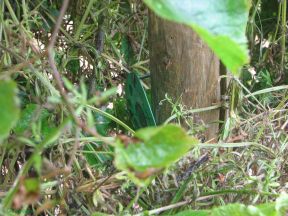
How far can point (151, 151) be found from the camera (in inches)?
12.9

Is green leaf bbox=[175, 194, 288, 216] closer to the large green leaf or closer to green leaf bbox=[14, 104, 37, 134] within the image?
the large green leaf

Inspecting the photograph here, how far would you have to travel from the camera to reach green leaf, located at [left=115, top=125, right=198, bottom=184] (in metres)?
0.32

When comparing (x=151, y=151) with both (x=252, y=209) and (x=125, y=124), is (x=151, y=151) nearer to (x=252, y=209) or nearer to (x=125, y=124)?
(x=252, y=209)

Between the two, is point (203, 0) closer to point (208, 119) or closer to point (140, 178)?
point (140, 178)

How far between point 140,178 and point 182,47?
0.48 metres

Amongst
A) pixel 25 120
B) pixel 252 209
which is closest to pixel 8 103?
pixel 252 209

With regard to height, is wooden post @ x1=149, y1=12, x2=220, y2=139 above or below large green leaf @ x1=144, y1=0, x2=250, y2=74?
below

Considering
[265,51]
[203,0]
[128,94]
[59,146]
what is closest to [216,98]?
[128,94]

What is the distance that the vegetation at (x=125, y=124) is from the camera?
12.1 inches

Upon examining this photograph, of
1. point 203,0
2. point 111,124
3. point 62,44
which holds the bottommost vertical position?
point 111,124

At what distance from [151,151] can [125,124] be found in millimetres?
526

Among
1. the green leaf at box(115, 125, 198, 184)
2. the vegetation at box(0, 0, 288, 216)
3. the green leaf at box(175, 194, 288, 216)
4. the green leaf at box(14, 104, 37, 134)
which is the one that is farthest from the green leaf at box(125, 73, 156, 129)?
the green leaf at box(115, 125, 198, 184)

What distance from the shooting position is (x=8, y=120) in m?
0.28

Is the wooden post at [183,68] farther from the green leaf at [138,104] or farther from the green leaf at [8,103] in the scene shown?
the green leaf at [8,103]
